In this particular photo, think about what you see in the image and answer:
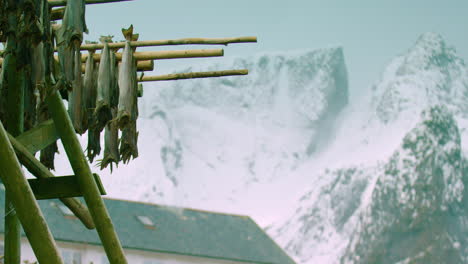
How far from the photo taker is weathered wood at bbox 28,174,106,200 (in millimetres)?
8781

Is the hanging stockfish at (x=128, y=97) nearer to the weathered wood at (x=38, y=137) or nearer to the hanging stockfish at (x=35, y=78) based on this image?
the hanging stockfish at (x=35, y=78)

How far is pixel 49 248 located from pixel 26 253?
185ft

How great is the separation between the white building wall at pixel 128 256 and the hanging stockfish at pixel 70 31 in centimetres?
5368

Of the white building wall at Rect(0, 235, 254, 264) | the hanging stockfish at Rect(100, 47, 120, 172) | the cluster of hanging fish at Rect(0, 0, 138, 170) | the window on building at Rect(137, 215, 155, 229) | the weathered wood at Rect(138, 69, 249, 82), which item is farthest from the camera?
the window on building at Rect(137, 215, 155, 229)

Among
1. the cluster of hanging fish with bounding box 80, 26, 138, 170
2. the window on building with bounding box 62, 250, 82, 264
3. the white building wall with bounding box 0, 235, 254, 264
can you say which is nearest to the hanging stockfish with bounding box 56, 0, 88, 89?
the cluster of hanging fish with bounding box 80, 26, 138, 170

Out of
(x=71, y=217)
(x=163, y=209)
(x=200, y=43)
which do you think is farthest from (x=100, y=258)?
(x=200, y=43)

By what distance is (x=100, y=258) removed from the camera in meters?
67.6

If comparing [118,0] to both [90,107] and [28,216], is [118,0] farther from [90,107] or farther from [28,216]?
[28,216]

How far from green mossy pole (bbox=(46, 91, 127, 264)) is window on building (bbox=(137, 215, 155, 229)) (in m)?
64.4

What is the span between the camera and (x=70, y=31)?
977cm

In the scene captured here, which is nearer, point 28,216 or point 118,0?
point 28,216

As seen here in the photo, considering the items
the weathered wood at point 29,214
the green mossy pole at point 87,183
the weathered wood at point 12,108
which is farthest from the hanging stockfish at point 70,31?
the weathered wood at point 29,214

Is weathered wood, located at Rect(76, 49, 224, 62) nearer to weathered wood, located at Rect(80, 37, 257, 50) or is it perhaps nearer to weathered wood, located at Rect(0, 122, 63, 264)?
weathered wood, located at Rect(80, 37, 257, 50)

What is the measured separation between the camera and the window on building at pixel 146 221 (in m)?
73.0
